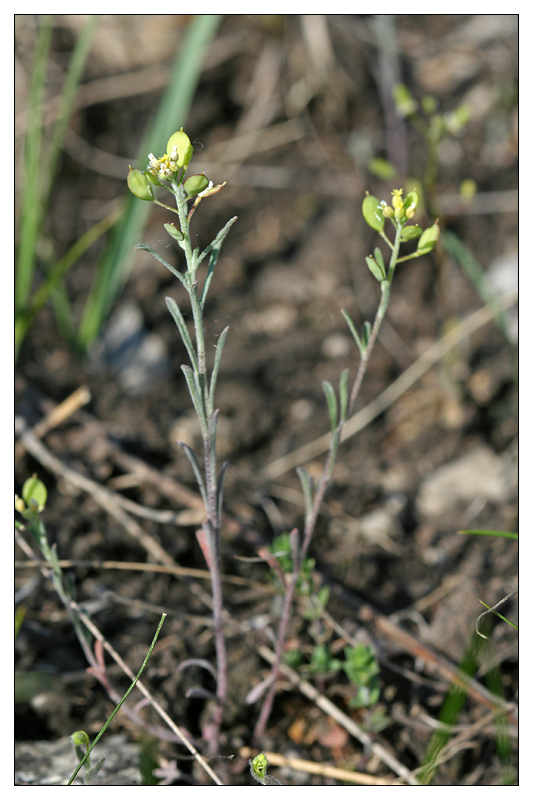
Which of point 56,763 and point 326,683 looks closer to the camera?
point 56,763

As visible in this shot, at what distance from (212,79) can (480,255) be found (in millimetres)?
1569

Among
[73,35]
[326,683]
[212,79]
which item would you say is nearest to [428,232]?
[326,683]

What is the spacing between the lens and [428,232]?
1192 mm

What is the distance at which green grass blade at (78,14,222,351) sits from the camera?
7.43 feet

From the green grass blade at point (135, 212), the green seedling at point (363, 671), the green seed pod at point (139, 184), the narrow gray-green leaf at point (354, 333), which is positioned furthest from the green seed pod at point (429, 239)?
the green grass blade at point (135, 212)

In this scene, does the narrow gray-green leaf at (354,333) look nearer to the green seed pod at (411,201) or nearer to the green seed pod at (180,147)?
the green seed pod at (411,201)

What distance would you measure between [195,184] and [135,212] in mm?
1413

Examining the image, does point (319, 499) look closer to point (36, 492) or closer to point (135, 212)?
point (36, 492)

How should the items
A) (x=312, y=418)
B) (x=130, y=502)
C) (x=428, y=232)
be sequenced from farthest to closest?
(x=312, y=418) < (x=130, y=502) < (x=428, y=232)

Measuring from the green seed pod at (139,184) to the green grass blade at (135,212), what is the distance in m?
1.27

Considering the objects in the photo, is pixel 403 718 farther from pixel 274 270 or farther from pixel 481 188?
pixel 481 188

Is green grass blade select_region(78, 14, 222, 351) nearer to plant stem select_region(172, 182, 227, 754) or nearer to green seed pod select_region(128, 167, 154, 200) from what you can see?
plant stem select_region(172, 182, 227, 754)

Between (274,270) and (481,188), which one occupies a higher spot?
(481,188)


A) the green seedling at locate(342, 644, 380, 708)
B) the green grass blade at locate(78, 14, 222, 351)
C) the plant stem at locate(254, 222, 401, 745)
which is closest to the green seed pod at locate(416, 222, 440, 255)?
the plant stem at locate(254, 222, 401, 745)
